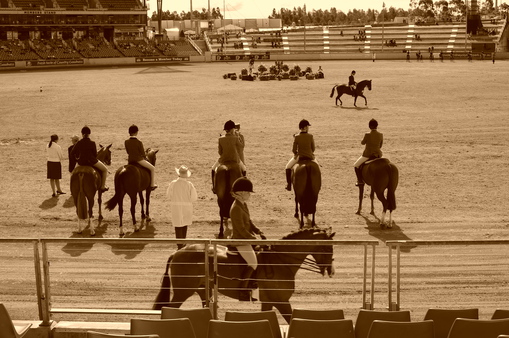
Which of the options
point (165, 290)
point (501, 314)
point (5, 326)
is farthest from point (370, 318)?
point (5, 326)

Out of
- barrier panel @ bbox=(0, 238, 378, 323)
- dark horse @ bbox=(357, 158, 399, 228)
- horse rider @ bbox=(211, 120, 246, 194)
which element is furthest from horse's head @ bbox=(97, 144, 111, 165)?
dark horse @ bbox=(357, 158, 399, 228)

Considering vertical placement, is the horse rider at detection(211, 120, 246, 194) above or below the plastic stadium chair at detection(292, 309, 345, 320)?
above

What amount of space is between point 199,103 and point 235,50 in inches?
2202

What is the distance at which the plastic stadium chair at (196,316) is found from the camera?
8.02m

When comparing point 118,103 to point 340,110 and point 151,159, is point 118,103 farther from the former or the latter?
point 151,159

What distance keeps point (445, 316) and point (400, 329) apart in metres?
1.15

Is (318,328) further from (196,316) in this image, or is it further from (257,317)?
(196,316)


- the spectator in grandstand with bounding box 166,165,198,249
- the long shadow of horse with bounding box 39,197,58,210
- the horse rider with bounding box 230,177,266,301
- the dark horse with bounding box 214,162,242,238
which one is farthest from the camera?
the long shadow of horse with bounding box 39,197,58,210

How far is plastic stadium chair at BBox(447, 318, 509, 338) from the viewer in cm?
728

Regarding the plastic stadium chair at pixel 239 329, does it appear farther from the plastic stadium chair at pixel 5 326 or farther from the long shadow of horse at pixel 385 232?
the long shadow of horse at pixel 385 232

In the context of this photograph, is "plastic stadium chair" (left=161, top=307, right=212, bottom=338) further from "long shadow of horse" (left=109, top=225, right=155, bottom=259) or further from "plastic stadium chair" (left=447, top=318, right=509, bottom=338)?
"long shadow of horse" (left=109, top=225, right=155, bottom=259)

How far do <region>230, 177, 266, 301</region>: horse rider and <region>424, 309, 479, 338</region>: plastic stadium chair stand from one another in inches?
108

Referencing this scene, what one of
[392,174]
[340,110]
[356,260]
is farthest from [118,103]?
[356,260]

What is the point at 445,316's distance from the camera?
805 cm
